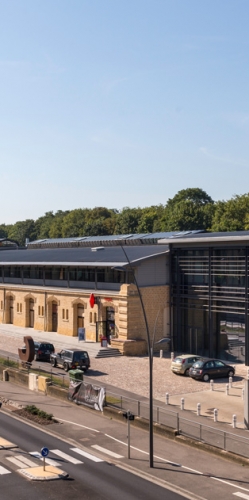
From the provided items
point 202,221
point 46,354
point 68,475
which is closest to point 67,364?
point 46,354

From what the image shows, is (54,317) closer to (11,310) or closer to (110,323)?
(11,310)

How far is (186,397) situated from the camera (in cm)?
4006

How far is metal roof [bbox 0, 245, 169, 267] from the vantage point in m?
57.1

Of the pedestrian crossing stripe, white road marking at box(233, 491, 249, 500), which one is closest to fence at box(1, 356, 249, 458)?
white road marking at box(233, 491, 249, 500)

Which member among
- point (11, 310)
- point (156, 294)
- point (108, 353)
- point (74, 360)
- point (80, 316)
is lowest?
point (108, 353)

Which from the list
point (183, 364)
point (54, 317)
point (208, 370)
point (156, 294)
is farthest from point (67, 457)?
point (54, 317)

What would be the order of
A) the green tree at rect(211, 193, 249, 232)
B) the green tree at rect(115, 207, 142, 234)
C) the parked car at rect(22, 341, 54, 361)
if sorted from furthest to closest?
the green tree at rect(115, 207, 142, 234) < the green tree at rect(211, 193, 249, 232) < the parked car at rect(22, 341, 54, 361)

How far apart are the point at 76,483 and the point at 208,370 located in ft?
70.3

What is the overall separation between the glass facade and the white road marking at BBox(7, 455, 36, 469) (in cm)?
2491

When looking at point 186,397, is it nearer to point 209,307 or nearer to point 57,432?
point 57,432

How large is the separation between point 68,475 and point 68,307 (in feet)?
126

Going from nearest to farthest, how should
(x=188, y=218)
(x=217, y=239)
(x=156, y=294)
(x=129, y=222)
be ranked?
(x=217, y=239) → (x=156, y=294) → (x=188, y=218) → (x=129, y=222)

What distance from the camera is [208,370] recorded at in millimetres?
44969

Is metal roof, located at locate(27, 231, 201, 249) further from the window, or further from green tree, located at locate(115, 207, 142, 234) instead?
green tree, located at locate(115, 207, 142, 234)
